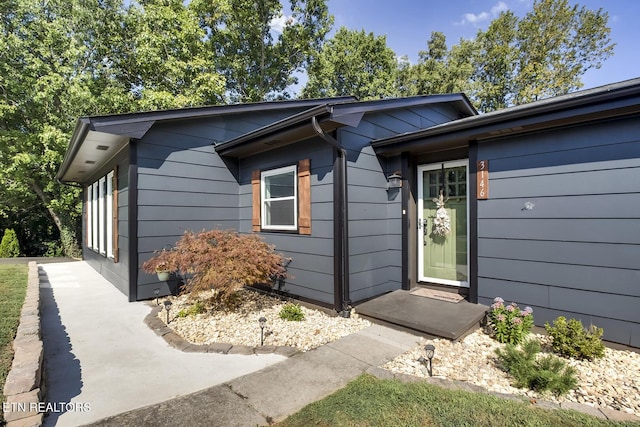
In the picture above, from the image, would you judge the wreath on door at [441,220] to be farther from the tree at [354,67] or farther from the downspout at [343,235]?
the tree at [354,67]

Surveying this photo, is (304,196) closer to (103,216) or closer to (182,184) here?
(182,184)

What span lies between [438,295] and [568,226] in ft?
6.24

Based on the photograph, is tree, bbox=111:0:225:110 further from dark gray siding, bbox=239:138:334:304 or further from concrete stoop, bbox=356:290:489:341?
concrete stoop, bbox=356:290:489:341

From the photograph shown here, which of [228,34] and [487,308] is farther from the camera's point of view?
[228,34]

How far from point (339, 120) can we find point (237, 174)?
306 cm

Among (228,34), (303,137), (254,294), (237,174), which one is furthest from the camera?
(228,34)

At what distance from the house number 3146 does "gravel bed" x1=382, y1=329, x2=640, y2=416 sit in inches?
72.0

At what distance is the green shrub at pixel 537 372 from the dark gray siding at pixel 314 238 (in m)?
2.34

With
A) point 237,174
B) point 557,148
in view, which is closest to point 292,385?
point 557,148

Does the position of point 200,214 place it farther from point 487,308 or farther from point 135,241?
point 487,308

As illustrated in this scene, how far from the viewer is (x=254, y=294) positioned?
5.62 metres

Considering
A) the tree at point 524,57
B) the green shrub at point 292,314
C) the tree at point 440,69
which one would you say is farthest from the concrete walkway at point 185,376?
the tree at point 524,57

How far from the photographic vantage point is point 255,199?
19.4 ft

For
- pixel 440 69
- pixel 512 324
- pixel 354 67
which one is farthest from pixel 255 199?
pixel 440 69
